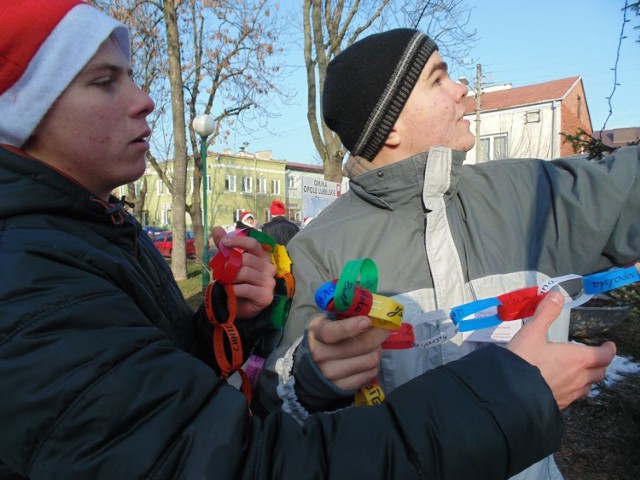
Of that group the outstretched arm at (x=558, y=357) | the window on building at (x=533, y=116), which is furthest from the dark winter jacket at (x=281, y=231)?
the window on building at (x=533, y=116)

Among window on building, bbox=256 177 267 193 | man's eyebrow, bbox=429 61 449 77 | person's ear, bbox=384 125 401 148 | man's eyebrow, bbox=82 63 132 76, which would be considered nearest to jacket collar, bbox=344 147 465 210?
person's ear, bbox=384 125 401 148

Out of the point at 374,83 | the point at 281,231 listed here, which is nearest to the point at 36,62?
the point at 374,83

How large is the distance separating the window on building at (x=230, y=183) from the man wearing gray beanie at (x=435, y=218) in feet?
Answer: 161

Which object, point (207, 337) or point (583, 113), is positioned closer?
point (207, 337)

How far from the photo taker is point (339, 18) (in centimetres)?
1203

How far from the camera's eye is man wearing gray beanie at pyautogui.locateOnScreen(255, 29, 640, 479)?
62.2 inches

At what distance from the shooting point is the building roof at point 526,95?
32125 mm

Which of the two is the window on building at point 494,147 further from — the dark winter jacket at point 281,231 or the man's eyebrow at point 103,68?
the man's eyebrow at point 103,68

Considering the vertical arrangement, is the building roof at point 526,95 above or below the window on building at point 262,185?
above

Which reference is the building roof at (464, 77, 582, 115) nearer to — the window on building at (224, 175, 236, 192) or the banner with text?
the banner with text

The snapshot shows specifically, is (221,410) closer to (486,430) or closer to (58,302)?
(58,302)

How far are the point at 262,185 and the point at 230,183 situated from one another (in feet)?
13.2

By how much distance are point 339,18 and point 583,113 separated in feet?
89.3

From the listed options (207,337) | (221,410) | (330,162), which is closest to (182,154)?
(330,162)
